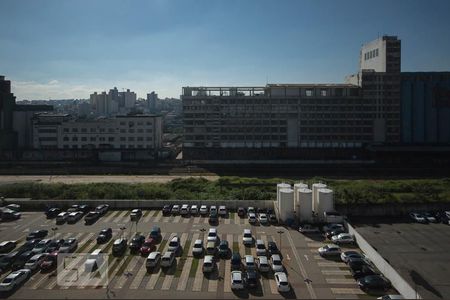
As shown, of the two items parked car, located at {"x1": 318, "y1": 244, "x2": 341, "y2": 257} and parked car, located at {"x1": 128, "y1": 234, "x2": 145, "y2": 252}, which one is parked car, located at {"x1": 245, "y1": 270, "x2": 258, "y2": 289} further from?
parked car, located at {"x1": 128, "y1": 234, "x2": 145, "y2": 252}

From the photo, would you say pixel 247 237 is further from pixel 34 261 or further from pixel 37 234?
pixel 37 234

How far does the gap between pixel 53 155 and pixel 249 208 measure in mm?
38501

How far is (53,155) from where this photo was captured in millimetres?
55906

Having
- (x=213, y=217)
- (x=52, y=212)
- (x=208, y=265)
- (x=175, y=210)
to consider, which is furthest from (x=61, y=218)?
(x=208, y=265)

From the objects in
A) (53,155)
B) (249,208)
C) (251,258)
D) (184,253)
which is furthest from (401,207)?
(53,155)

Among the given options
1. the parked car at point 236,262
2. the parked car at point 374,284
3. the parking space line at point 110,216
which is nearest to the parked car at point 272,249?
the parked car at point 236,262

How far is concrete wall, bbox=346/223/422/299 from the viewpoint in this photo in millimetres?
15227

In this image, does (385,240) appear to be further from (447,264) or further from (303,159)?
(303,159)

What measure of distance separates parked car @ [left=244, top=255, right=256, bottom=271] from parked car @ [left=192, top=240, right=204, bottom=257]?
2334 millimetres

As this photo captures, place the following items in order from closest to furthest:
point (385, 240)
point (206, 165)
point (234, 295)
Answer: point (234, 295)
point (385, 240)
point (206, 165)

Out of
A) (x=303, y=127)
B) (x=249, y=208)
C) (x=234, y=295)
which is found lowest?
(x=234, y=295)

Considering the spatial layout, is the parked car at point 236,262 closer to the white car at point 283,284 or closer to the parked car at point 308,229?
the white car at point 283,284

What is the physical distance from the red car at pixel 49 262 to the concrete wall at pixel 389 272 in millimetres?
14952

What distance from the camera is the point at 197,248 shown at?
795 inches
